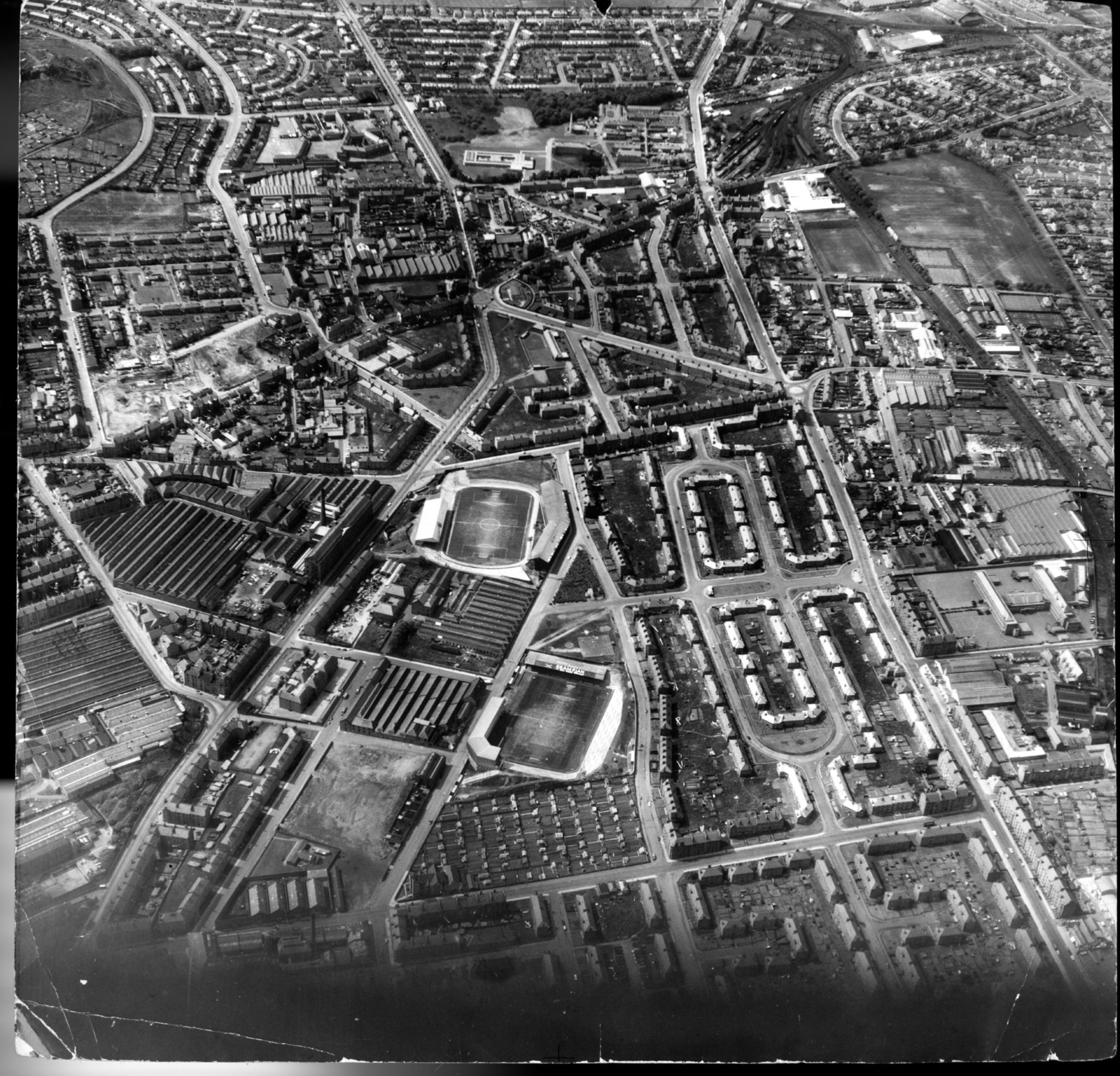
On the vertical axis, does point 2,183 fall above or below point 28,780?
above

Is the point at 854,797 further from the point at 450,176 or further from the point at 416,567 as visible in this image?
the point at 450,176

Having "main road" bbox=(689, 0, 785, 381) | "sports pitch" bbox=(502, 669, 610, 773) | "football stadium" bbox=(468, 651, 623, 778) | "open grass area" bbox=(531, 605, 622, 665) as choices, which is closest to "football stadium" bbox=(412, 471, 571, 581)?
"open grass area" bbox=(531, 605, 622, 665)

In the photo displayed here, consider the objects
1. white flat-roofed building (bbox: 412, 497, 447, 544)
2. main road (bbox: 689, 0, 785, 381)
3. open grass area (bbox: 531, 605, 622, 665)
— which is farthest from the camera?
main road (bbox: 689, 0, 785, 381)

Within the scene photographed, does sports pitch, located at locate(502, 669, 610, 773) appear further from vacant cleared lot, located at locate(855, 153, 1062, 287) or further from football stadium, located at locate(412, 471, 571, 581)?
vacant cleared lot, located at locate(855, 153, 1062, 287)

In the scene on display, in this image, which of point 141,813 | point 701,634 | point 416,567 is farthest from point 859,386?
point 141,813

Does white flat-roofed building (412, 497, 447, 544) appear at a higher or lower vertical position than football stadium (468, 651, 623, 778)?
higher
